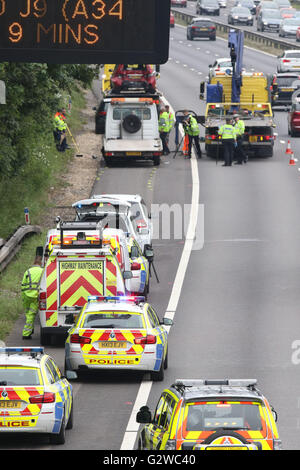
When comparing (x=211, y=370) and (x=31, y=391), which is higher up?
(x=31, y=391)

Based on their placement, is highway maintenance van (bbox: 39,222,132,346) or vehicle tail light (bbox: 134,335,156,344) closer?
vehicle tail light (bbox: 134,335,156,344)

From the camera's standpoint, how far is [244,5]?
11144cm

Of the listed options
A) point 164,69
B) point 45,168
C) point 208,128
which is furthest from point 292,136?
point 164,69

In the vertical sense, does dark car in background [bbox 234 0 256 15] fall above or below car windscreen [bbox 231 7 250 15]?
below

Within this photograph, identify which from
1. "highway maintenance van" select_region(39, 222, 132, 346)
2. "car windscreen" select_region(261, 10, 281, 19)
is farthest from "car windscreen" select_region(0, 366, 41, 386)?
"car windscreen" select_region(261, 10, 281, 19)

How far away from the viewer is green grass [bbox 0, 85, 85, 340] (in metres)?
29.6

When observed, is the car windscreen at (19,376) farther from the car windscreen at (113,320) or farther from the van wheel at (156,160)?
the van wheel at (156,160)

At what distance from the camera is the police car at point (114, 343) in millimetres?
22297

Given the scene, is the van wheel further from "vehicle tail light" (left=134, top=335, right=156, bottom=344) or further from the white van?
"vehicle tail light" (left=134, top=335, right=156, bottom=344)

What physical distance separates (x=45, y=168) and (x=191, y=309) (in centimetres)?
1823

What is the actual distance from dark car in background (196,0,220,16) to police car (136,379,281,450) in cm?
9553

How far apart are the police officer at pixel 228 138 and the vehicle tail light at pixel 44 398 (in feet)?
101

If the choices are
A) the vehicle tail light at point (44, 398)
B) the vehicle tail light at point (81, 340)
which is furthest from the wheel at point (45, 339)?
the vehicle tail light at point (44, 398)

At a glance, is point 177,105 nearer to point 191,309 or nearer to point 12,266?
point 12,266
